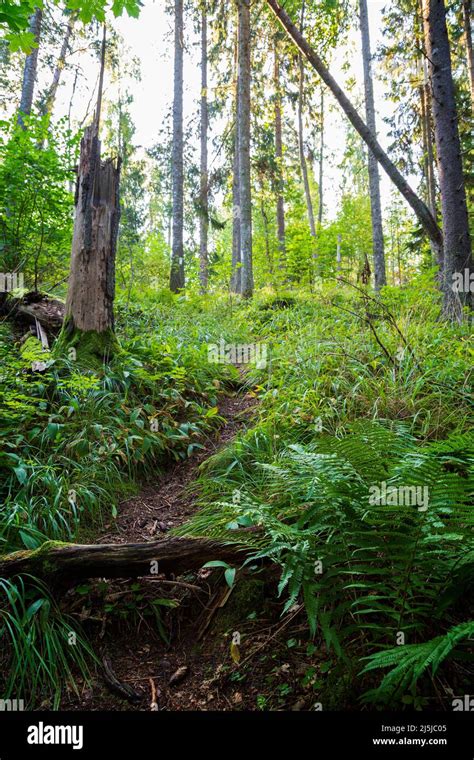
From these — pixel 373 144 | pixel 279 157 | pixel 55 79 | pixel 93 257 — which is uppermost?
pixel 55 79

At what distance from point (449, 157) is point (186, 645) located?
6.37 metres

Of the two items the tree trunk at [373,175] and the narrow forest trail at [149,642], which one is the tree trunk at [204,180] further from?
the narrow forest trail at [149,642]

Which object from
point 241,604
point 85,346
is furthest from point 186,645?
point 85,346

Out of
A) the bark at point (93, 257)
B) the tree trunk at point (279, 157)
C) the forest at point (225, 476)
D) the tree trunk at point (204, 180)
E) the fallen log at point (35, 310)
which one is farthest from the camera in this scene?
the tree trunk at point (204, 180)

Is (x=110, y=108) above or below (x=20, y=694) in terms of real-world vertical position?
above

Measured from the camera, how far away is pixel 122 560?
241 cm

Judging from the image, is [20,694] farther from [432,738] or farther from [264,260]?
[264,260]

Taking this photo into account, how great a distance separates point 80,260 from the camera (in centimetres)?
521

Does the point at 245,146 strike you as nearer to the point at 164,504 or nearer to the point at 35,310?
the point at 35,310

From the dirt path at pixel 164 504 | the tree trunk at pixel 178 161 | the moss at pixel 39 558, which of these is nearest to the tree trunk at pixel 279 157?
the tree trunk at pixel 178 161

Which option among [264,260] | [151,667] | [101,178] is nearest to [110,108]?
[264,260]

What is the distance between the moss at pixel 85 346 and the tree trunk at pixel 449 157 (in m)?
4.38

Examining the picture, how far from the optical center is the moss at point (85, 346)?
483 cm

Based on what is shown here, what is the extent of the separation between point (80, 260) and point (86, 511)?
10.7ft
